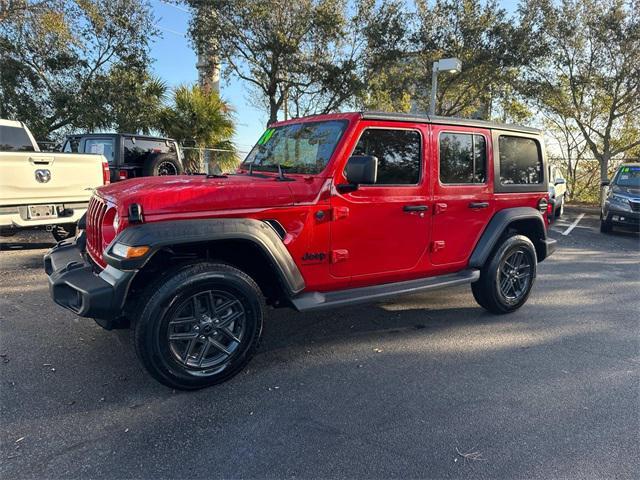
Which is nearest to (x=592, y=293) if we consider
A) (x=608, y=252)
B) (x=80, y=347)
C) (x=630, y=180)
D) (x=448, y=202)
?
(x=448, y=202)

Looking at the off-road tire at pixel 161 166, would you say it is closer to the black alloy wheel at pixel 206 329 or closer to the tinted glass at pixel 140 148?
the tinted glass at pixel 140 148

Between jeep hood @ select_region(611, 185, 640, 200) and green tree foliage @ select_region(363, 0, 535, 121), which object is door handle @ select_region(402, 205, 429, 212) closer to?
jeep hood @ select_region(611, 185, 640, 200)

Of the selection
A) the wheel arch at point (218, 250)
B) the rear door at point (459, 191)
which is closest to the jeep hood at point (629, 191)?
the rear door at point (459, 191)

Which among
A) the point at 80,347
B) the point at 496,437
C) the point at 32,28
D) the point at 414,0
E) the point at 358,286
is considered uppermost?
the point at 414,0

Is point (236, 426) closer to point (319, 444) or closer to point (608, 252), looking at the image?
point (319, 444)

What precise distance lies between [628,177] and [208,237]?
12.3m

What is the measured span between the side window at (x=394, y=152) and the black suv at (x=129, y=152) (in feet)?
23.0

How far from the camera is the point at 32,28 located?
517 inches

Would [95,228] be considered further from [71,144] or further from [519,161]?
[71,144]

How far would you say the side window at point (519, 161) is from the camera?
449cm

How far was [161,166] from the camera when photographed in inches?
388

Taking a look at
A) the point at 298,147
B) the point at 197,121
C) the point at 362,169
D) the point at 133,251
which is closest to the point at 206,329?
the point at 133,251

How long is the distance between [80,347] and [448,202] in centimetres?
336

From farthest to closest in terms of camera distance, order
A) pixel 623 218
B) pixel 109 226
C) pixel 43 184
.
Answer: pixel 623 218 → pixel 43 184 → pixel 109 226
